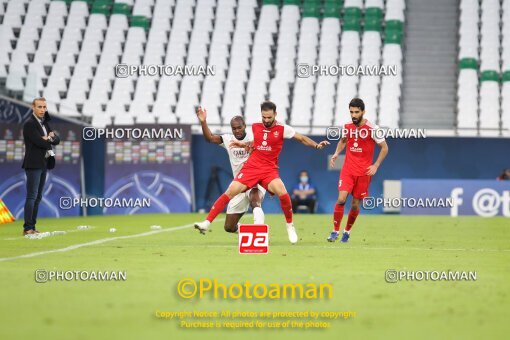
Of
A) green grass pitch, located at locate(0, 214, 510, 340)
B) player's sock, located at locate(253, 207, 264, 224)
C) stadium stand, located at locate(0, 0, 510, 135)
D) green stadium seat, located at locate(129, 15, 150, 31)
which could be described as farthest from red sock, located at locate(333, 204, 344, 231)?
green stadium seat, located at locate(129, 15, 150, 31)

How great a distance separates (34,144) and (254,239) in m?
4.91

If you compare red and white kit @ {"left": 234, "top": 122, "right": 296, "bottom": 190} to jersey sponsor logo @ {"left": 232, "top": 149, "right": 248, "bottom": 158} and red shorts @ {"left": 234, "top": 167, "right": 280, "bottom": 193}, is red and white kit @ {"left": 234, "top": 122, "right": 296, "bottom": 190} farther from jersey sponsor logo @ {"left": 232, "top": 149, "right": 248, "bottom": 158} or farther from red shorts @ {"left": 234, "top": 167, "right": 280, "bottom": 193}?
jersey sponsor logo @ {"left": 232, "top": 149, "right": 248, "bottom": 158}

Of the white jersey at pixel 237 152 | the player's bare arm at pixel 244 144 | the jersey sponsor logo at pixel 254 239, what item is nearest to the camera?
the jersey sponsor logo at pixel 254 239

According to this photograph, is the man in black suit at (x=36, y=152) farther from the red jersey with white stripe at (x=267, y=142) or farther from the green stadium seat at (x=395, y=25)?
the green stadium seat at (x=395, y=25)

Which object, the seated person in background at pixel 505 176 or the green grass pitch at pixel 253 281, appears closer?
the green grass pitch at pixel 253 281

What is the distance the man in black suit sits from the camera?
14727 mm

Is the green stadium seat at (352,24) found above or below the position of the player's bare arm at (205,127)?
above

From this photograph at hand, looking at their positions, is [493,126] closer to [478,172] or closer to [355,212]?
[478,172]

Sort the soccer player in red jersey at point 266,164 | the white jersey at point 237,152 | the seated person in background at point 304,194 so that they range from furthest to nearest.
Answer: the seated person in background at point 304,194, the white jersey at point 237,152, the soccer player in red jersey at point 266,164

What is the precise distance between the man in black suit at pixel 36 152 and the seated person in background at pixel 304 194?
12690 mm

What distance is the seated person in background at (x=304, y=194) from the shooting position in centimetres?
2700

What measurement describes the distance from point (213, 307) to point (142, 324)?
91 centimetres

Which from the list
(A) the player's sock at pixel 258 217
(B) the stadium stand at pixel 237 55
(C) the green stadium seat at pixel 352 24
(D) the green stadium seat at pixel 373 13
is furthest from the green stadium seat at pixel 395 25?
(A) the player's sock at pixel 258 217

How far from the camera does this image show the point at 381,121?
28203 mm
